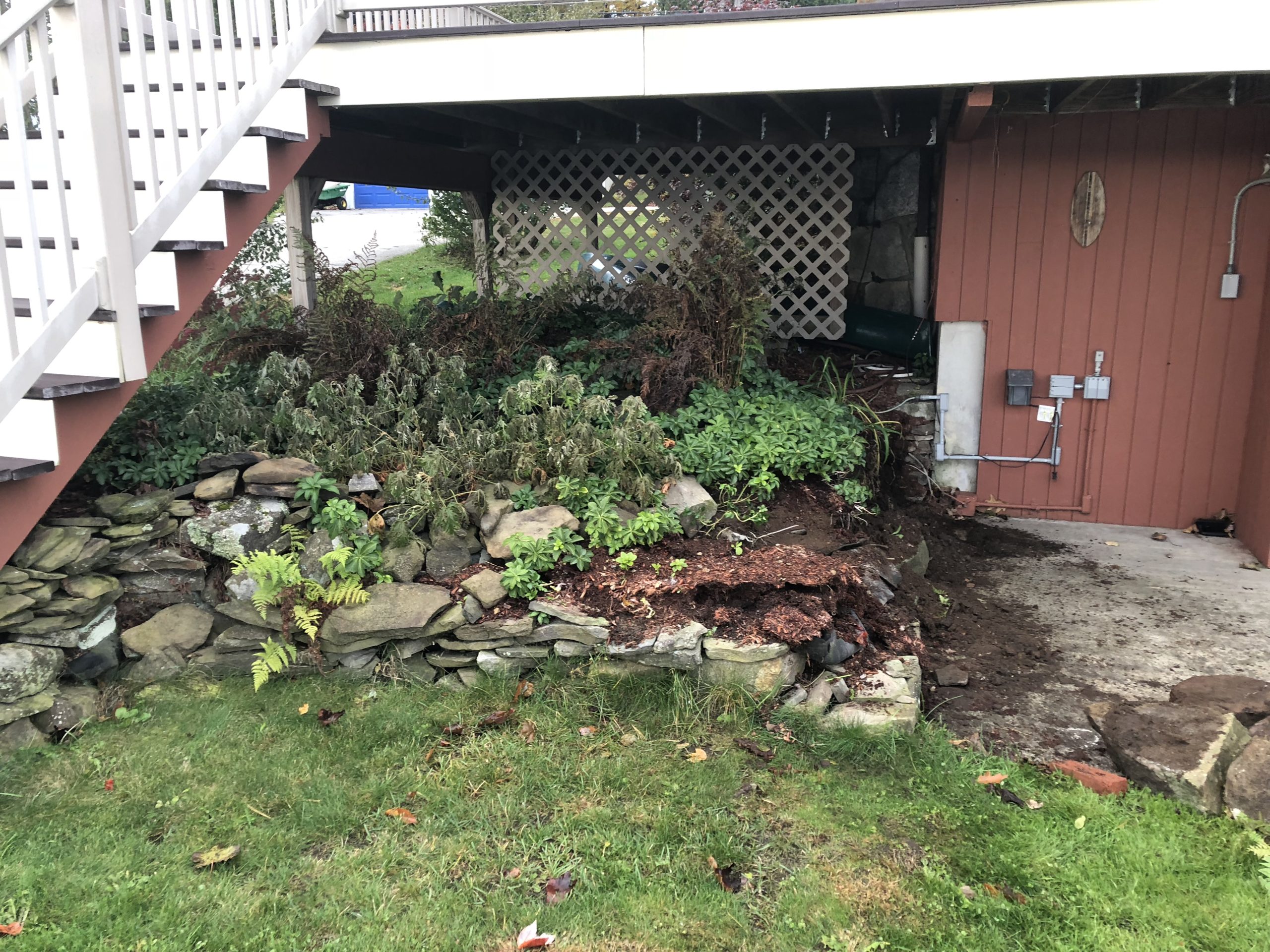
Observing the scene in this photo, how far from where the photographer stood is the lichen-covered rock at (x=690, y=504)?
13.4 ft

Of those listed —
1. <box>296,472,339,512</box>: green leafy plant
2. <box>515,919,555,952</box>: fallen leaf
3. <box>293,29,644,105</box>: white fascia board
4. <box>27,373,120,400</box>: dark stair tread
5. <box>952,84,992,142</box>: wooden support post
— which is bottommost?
<box>515,919,555,952</box>: fallen leaf

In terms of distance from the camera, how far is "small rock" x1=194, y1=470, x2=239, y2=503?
3867 millimetres

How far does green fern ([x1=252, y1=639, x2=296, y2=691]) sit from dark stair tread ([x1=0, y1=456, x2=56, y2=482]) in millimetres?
984

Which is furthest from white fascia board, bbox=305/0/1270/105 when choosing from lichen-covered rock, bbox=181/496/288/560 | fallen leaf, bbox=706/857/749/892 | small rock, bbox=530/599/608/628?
fallen leaf, bbox=706/857/749/892

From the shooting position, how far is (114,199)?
299cm

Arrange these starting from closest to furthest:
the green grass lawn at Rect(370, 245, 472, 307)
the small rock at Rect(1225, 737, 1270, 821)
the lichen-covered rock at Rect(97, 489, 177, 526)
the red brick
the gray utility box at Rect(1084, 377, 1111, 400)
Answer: the small rock at Rect(1225, 737, 1270, 821) < the red brick < the lichen-covered rock at Rect(97, 489, 177, 526) < the gray utility box at Rect(1084, 377, 1111, 400) < the green grass lawn at Rect(370, 245, 472, 307)

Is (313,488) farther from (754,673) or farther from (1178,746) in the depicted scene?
(1178,746)

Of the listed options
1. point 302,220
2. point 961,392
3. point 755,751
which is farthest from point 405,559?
point 302,220

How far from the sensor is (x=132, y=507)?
3.72 m

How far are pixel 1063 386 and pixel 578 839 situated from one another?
15.0 ft

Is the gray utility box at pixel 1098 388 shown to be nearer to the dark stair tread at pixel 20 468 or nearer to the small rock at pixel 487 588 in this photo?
the small rock at pixel 487 588

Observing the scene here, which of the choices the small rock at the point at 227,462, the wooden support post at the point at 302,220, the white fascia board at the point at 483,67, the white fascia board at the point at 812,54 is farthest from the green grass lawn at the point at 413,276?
the small rock at the point at 227,462

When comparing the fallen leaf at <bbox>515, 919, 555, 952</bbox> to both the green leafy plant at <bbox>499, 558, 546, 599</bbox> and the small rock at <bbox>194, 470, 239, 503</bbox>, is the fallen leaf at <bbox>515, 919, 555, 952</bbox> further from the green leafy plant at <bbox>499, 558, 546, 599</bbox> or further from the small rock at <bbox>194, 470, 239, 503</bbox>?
the small rock at <bbox>194, 470, 239, 503</bbox>

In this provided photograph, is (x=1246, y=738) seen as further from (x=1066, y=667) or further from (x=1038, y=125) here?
(x=1038, y=125)
